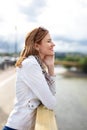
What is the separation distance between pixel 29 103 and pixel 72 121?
22776 millimetres

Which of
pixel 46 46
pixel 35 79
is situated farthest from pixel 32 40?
pixel 35 79

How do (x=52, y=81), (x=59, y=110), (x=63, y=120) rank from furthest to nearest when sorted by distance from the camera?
1. (x=59, y=110)
2. (x=63, y=120)
3. (x=52, y=81)

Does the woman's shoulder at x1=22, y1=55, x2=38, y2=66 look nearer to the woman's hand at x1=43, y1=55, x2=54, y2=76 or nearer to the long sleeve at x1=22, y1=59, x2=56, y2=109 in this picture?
the long sleeve at x1=22, y1=59, x2=56, y2=109

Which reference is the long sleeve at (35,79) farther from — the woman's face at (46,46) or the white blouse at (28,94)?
the woman's face at (46,46)

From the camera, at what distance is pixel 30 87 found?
2934mm

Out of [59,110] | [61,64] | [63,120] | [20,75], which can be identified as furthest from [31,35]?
[61,64]

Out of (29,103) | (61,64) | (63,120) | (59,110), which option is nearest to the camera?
(29,103)

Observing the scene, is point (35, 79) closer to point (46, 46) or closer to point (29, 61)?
point (29, 61)

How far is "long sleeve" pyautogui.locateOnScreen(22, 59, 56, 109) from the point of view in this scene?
115 inches

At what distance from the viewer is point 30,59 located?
2986mm

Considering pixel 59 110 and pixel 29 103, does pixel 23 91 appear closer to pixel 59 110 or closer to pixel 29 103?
pixel 29 103

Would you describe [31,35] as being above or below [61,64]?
above

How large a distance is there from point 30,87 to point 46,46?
314 mm

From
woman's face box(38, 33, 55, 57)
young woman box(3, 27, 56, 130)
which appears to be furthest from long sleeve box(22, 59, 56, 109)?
woman's face box(38, 33, 55, 57)
